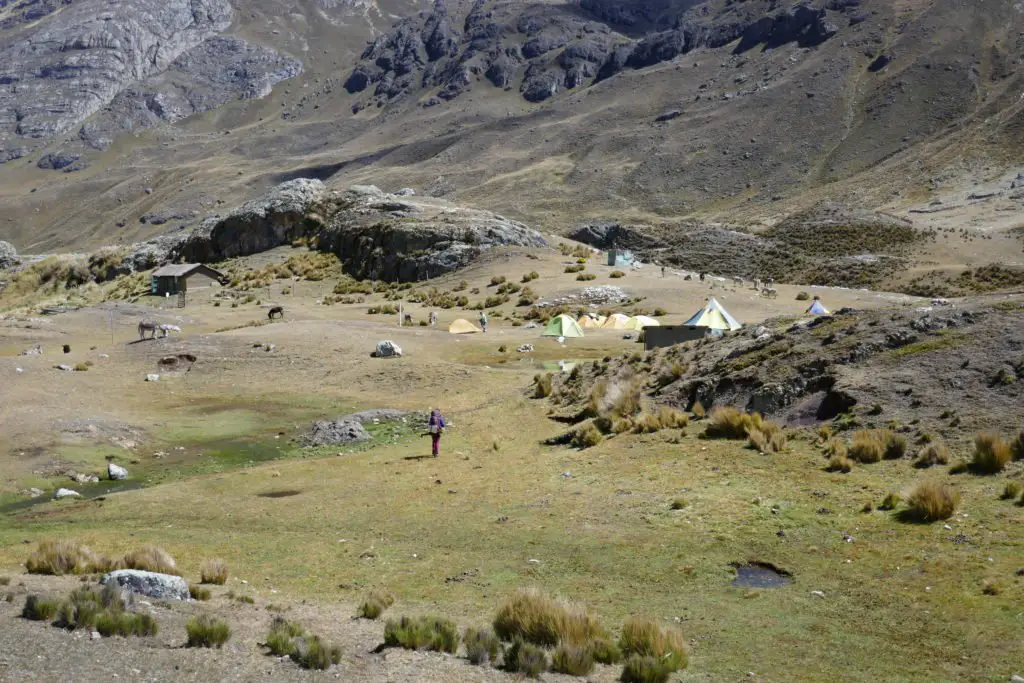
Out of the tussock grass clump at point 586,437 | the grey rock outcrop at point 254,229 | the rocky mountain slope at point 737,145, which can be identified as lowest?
the tussock grass clump at point 586,437

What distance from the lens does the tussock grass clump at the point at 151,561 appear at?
1118 centimetres

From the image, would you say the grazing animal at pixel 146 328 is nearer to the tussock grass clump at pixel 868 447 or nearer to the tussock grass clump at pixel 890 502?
the tussock grass clump at pixel 868 447

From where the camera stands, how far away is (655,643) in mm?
8422

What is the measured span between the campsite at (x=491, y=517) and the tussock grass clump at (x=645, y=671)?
221 mm

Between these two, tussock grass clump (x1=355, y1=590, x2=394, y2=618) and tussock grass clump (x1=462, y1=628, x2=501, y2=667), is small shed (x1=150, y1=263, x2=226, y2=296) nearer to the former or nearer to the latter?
tussock grass clump (x1=355, y1=590, x2=394, y2=618)

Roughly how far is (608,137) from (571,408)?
5821 inches

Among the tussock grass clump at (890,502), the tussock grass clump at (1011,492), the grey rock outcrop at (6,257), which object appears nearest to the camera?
the tussock grass clump at (1011,492)

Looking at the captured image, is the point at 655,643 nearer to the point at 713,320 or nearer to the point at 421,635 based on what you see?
the point at 421,635

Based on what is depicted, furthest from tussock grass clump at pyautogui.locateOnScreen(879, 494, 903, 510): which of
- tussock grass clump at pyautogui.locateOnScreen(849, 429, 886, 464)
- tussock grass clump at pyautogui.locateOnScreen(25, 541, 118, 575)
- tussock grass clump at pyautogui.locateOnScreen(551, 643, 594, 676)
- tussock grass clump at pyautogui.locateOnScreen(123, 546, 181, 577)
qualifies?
tussock grass clump at pyautogui.locateOnScreen(25, 541, 118, 575)

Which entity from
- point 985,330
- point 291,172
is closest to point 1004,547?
point 985,330

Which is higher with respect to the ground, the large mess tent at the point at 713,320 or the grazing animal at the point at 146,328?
the large mess tent at the point at 713,320

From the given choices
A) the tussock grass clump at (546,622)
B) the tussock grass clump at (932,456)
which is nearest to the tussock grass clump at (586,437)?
the tussock grass clump at (932,456)

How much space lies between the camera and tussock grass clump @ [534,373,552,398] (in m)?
27.0

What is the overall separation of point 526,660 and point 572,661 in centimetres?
43
